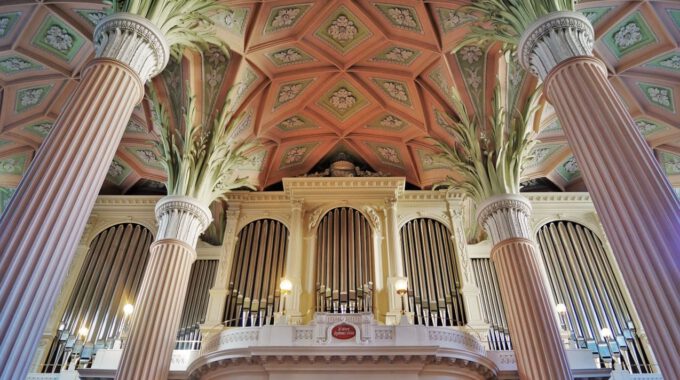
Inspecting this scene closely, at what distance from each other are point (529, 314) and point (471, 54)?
6.38 m

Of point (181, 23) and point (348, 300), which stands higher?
point (181, 23)

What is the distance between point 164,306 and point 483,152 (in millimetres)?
7378

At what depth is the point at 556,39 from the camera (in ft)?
24.3

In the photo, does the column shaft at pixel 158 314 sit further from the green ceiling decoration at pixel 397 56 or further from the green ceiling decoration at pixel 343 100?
the green ceiling decoration at pixel 397 56

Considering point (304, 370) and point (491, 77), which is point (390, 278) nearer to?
point (304, 370)

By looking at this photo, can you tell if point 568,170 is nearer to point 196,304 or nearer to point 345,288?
point 345,288

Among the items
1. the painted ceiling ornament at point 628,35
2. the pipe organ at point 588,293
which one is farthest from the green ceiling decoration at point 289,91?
the pipe organ at point 588,293

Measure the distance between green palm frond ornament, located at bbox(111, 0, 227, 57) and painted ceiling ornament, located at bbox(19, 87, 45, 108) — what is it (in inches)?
196

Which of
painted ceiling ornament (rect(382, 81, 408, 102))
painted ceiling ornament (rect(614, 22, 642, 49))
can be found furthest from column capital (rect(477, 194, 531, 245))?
painted ceiling ornament (rect(382, 81, 408, 102))

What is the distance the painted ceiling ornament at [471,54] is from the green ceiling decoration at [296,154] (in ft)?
18.2

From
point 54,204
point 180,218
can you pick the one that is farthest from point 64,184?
point 180,218

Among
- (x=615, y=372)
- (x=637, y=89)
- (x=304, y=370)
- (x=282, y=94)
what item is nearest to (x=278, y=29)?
(x=282, y=94)

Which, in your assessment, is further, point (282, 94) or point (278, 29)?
point (282, 94)

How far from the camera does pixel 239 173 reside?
15.6 meters
